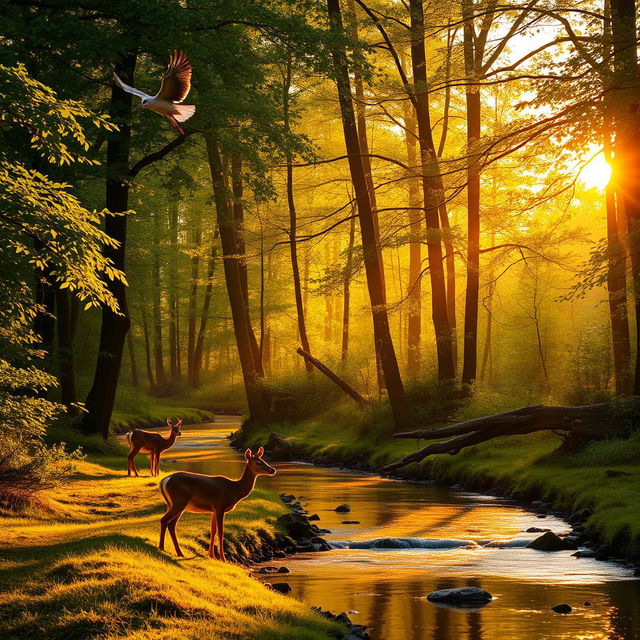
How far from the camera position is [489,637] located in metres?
9.95

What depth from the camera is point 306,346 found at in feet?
126

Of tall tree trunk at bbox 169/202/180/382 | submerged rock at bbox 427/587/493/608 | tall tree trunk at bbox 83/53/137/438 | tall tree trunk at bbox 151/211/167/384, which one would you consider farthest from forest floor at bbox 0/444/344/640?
tall tree trunk at bbox 169/202/180/382

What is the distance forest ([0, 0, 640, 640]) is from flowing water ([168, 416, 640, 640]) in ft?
0.24

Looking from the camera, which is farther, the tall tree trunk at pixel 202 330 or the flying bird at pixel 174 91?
the tall tree trunk at pixel 202 330

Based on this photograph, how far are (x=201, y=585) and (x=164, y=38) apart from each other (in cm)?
1252

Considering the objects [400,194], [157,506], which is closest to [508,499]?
[157,506]

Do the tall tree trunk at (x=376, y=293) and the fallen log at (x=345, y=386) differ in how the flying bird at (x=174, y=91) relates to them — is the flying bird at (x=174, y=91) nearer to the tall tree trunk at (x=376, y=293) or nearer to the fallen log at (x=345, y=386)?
the tall tree trunk at (x=376, y=293)

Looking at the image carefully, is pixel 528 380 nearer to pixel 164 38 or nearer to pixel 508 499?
pixel 508 499

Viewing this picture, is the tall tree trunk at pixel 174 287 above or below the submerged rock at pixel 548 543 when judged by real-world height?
above

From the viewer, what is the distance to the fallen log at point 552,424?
20.1 m

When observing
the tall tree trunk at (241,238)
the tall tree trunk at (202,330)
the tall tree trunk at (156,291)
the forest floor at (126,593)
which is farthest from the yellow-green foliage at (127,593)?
the tall tree trunk at (202,330)

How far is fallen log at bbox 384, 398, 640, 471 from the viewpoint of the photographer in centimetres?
2014

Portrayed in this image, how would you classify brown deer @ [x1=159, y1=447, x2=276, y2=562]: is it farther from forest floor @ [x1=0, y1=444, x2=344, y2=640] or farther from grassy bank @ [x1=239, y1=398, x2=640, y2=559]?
grassy bank @ [x1=239, y1=398, x2=640, y2=559]

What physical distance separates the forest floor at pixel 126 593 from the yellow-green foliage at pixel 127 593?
0.03ft
